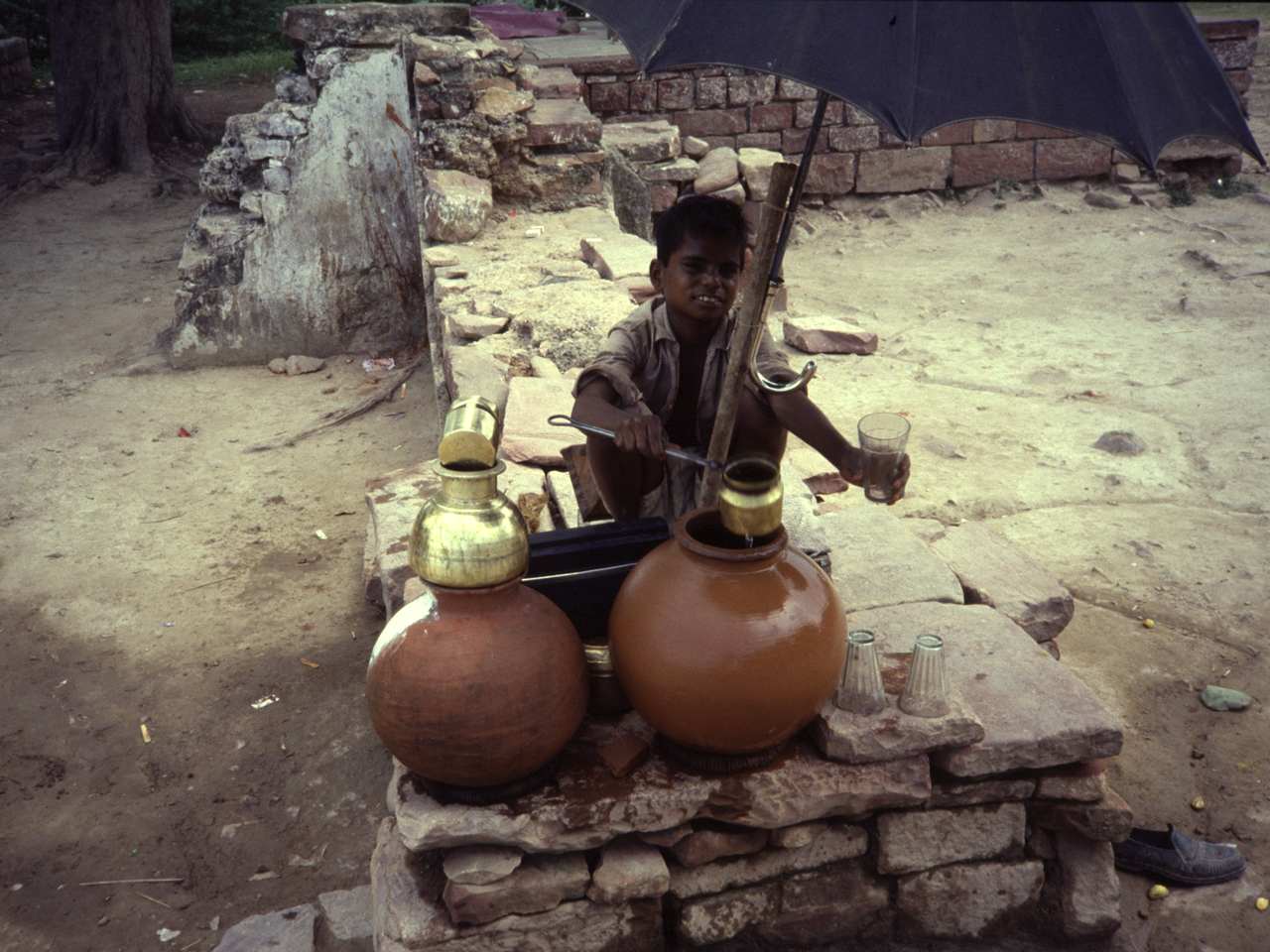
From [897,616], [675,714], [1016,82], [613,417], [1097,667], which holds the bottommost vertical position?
[1097,667]

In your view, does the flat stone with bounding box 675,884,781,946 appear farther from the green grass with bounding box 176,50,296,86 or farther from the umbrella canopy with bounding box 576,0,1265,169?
the green grass with bounding box 176,50,296,86

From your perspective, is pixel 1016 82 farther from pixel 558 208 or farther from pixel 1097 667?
pixel 558 208

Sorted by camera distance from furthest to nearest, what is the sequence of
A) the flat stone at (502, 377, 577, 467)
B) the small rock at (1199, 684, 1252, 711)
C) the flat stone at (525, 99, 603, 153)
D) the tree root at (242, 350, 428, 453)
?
the flat stone at (525, 99, 603, 153) → the tree root at (242, 350, 428, 453) → the flat stone at (502, 377, 577, 467) → the small rock at (1199, 684, 1252, 711)

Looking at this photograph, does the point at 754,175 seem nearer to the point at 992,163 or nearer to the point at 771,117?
the point at 771,117

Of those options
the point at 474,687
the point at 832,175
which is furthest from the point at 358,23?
the point at 474,687

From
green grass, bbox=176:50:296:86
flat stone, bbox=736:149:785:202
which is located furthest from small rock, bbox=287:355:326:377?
green grass, bbox=176:50:296:86

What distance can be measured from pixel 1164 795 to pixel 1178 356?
146 inches

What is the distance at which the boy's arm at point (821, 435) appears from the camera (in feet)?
6.68

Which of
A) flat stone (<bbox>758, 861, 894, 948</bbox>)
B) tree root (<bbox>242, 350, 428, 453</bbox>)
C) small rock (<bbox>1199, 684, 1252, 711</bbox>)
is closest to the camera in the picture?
flat stone (<bbox>758, 861, 894, 948</bbox>)

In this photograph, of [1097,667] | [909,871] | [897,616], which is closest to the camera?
[909,871]

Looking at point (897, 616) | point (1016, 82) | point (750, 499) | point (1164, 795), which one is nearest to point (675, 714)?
point (750, 499)

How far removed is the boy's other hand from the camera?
196cm

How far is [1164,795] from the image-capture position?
2.53 meters

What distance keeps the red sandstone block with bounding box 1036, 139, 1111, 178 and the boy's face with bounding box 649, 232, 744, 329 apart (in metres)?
7.63
